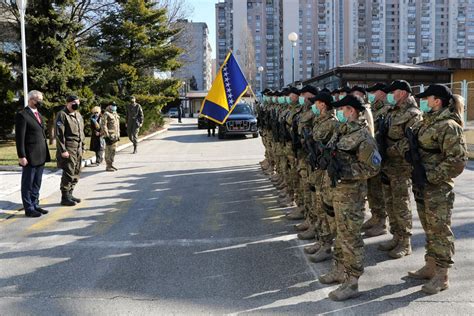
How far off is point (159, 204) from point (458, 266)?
208 inches

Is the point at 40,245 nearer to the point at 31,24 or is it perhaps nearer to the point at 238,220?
the point at 238,220

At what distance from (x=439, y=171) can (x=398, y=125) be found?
1.26m

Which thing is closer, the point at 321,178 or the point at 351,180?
the point at 351,180

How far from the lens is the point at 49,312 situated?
415cm

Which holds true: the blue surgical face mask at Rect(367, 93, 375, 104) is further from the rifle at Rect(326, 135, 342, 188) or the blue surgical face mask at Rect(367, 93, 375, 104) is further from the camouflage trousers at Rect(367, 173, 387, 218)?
the rifle at Rect(326, 135, 342, 188)

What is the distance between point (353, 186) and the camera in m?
4.49

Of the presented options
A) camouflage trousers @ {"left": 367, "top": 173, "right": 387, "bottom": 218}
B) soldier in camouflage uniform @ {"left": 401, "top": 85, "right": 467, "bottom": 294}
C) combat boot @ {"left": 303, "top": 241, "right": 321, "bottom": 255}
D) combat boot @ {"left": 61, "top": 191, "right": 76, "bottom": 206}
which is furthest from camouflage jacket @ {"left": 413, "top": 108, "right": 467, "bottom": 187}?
combat boot @ {"left": 61, "top": 191, "right": 76, "bottom": 206}

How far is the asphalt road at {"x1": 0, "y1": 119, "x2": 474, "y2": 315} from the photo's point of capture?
4293mm

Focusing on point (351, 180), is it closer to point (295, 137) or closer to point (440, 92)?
point (440, 92)

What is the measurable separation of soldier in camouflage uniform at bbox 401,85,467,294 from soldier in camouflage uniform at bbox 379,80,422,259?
3.04 ft

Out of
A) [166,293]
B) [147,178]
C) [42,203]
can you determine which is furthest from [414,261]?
[147,178]

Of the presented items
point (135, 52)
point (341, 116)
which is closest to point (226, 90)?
point (341, 116)

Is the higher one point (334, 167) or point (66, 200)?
point (334, 167)

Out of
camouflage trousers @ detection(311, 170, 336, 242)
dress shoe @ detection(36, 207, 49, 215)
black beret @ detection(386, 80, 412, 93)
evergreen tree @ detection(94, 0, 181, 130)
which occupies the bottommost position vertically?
dress shoe @ detection(36, 207, 49, 215)
